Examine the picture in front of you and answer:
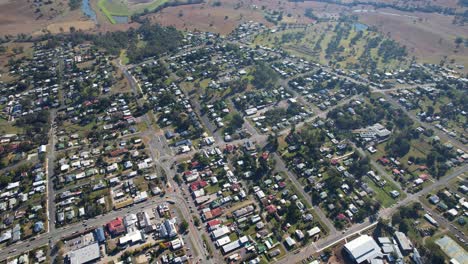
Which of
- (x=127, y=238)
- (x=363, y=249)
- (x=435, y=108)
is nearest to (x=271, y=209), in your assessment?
(x=363, y=249)

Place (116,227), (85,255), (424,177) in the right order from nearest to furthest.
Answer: (85,255)
(116,227)
(424,177)

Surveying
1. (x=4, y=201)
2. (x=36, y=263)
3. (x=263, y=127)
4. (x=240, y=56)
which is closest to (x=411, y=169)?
(x=263, y=127)

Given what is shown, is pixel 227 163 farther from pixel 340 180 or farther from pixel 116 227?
pixel 116 227

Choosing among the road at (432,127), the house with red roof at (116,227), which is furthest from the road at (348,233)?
the house with red roof at (116,227)

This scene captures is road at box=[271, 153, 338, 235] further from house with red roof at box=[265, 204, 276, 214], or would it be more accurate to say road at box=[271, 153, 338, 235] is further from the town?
house with red roof at box=[265, 204, 276, 214]

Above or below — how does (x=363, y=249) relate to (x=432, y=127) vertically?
below

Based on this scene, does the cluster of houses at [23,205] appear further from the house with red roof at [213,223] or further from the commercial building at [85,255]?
the house with red roof at [213,223]
